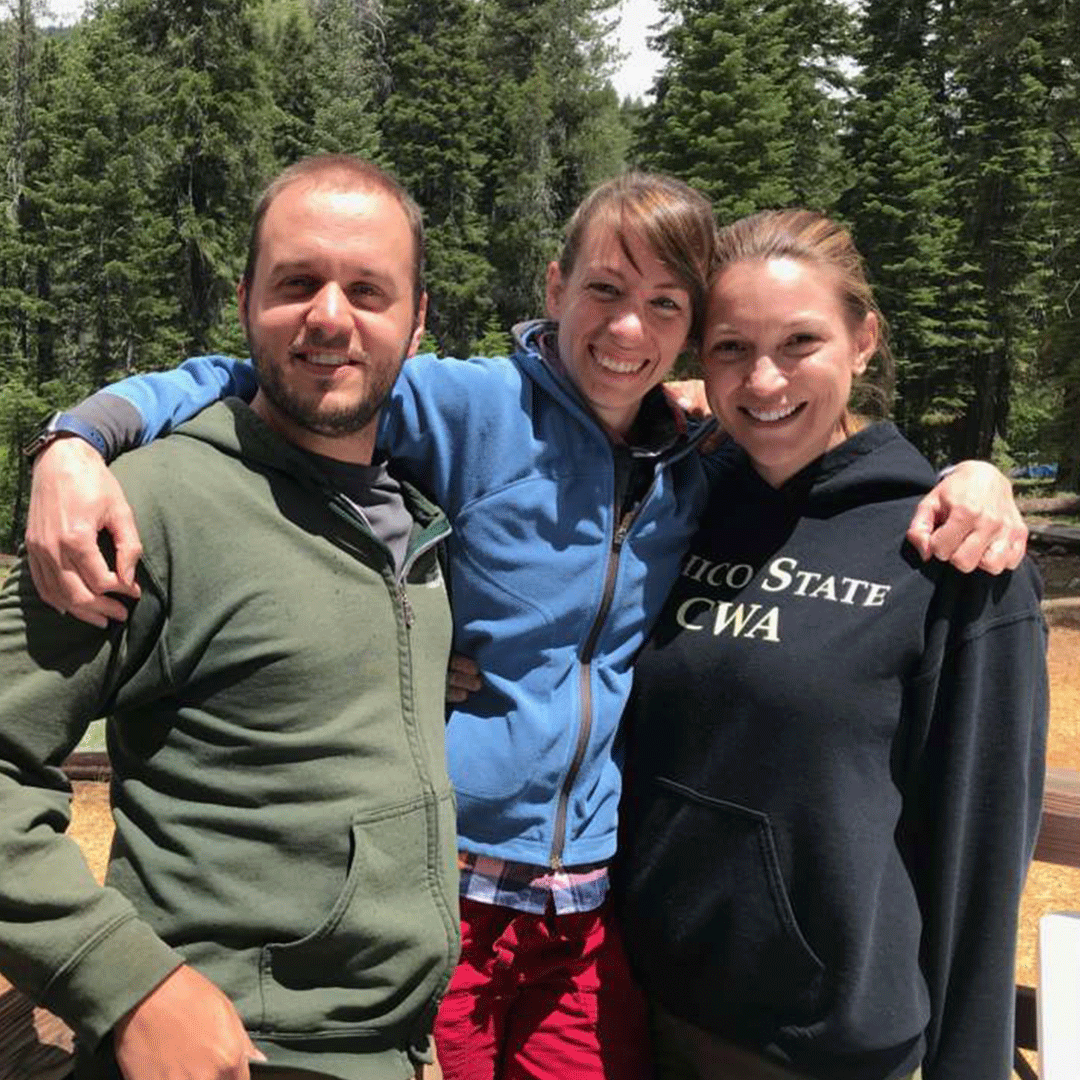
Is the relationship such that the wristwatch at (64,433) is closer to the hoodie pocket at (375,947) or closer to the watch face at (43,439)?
the watch face at (43,439)

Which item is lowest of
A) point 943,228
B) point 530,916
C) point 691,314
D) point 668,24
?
point 530,916

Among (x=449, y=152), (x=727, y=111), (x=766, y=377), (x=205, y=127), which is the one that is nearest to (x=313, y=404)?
(x=766, y=377)

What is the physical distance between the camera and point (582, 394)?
2297 mm

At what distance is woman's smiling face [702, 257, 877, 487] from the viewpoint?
2.21 m

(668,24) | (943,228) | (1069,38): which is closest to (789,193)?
(943,228)

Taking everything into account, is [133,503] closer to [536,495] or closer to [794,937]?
[536,495]

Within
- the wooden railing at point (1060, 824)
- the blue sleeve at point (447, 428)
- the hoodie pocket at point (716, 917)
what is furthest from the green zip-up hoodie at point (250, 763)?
the wooden railing at point (1060, 824)

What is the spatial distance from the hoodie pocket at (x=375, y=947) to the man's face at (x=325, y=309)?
0.68 m

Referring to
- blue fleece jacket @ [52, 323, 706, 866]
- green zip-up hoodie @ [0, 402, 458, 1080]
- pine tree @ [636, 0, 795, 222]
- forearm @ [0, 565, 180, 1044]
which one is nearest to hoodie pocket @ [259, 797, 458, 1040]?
green zip-up hoodie @ [0, 402, 458, 1080]

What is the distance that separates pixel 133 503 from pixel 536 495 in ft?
2.73

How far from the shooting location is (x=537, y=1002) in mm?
2266

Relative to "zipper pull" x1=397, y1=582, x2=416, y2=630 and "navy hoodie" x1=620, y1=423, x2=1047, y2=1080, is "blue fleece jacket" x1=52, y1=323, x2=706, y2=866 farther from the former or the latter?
"zipper pull" x1=397, y1=582, x2=416, y2=630

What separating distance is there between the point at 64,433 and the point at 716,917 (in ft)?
4.78

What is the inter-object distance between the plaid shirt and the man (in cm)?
34
